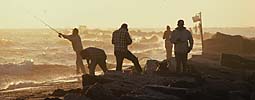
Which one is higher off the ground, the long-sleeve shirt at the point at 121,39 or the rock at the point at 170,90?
the long-sleeve shirt at the point at 121,39

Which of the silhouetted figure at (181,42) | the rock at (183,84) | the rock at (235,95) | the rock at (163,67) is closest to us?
the rock at (235,95)

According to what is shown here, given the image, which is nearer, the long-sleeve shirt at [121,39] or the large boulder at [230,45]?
the long-sleeve shirt at [121,39]

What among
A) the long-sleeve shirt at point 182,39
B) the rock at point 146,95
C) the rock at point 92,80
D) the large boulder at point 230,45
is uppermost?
the long-sleeve shirt at point 182,39

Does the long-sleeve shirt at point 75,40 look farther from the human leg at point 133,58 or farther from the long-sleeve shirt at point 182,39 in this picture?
the long-sleeve shirt at point 182,39

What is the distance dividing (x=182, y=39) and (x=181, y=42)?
85mm

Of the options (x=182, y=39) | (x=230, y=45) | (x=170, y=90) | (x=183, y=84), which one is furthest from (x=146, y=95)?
(x=230, y=45)

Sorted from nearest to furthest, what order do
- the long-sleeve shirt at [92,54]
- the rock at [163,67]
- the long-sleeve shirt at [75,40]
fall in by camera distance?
the rock at [163,67] → the long-sleeve shirt at [92,54] → the long-sleeve shirt at [75,40]

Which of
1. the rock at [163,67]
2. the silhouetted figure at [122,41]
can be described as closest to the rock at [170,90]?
the silhouetted figure at [122,41]

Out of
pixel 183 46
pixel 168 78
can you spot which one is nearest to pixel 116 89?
pixel 168 78

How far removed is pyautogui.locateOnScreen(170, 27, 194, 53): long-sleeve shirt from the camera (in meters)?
15.4

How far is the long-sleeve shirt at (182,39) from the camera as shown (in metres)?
15.4

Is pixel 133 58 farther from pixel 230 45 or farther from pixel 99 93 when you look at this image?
pixel 230 45

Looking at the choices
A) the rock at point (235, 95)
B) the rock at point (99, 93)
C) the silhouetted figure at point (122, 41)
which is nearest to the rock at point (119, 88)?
the rock at point (99, 93)

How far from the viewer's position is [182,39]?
1551 cm
